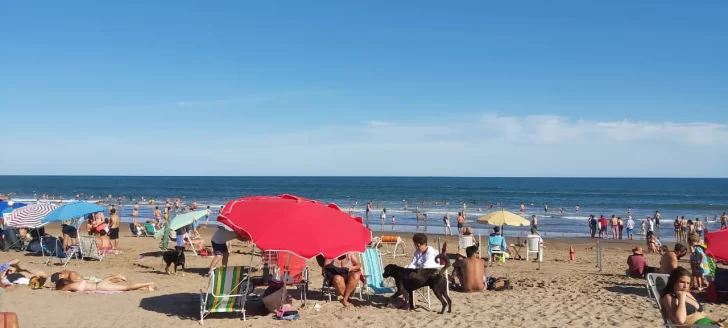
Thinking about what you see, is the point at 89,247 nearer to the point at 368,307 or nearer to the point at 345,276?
the point at 345,276

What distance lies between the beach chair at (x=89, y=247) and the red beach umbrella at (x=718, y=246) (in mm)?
12515

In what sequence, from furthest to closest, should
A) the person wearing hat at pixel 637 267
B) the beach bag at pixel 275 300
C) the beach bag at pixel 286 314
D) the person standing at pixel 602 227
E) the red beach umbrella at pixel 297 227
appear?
the person standing at pixel 602 227 < the person wearing hat at pixel 637 267 < the beach bag at pixel 275 300 < the beach bag at pixel 286 314 < the red beach umbrella at pixel 297 227

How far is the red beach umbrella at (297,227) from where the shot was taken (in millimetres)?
6469

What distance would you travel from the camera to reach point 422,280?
7.93 metres

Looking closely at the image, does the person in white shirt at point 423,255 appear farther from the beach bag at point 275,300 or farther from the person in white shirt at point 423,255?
the beach bag at point 275,300

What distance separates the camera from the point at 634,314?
8.05 metres

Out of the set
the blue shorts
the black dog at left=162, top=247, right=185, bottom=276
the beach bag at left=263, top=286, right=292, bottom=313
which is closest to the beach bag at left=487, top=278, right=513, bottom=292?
the beach bag at left=263, top=286, right=292, bottom=313

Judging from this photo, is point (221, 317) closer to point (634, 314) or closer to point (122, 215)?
point (634, 314)

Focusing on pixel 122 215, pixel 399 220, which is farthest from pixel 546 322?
pixel 122 215

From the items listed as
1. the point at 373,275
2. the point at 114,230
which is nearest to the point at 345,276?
the point at 373,275

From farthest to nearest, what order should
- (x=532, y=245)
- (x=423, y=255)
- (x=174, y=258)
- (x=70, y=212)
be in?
(x=532, y=245)
(x=70, y=212)
(x=174, y=258)
(x=423, y=255)

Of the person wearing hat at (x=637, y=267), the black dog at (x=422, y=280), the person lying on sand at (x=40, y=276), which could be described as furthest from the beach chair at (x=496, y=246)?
the person lying on sand at (x=40, y=276)

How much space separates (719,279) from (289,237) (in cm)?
713

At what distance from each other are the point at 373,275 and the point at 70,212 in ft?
26.0
